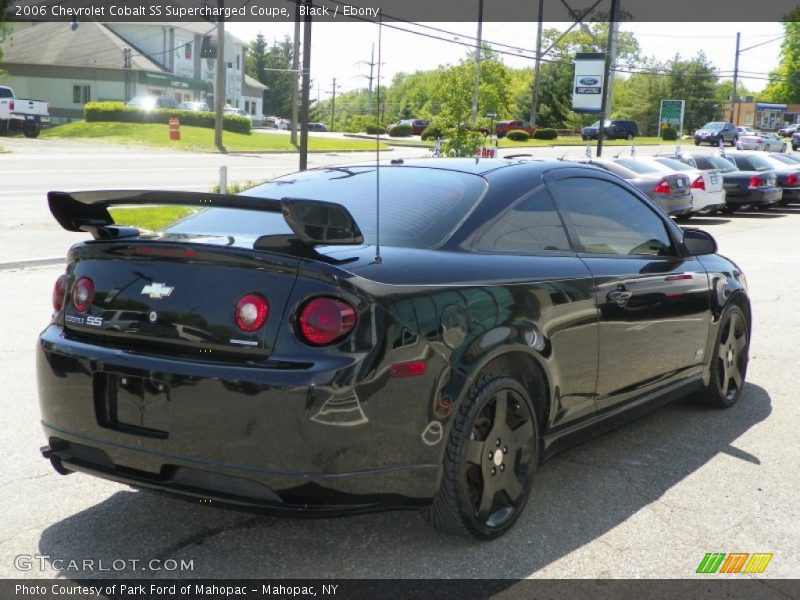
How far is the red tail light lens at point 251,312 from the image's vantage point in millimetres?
3477

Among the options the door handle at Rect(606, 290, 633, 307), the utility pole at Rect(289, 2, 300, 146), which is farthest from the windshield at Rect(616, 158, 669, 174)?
the door handle at Rect(606, 290, 633, 307)

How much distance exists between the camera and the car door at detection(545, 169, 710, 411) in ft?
15.7

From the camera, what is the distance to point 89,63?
231 feet

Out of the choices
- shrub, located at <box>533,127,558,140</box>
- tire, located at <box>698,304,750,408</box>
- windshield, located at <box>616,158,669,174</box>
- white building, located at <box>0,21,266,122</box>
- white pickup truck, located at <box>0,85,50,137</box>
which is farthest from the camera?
white building, located at <box>0,21,266,122</box>

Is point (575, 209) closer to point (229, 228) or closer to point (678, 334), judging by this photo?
point (678, 334)

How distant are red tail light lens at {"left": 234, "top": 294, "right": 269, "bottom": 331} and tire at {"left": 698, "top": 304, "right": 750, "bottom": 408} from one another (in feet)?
11.4

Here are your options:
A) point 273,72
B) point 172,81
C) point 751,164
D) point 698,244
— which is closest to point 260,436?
point 698,244

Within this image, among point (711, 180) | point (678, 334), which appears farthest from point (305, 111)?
point (678, 334)

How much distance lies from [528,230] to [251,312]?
156 cm

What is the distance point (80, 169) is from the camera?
94.5 ft

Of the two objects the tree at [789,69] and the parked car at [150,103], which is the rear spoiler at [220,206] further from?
the tree at [789,69]

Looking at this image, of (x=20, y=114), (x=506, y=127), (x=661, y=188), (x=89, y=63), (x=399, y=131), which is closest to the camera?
(x=661, y=188)

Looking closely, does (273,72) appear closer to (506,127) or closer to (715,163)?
(506,127)

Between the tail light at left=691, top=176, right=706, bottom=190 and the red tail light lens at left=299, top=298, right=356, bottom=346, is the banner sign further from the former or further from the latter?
the red tail light lens at left=299, top=298, right=356, bottom=346
